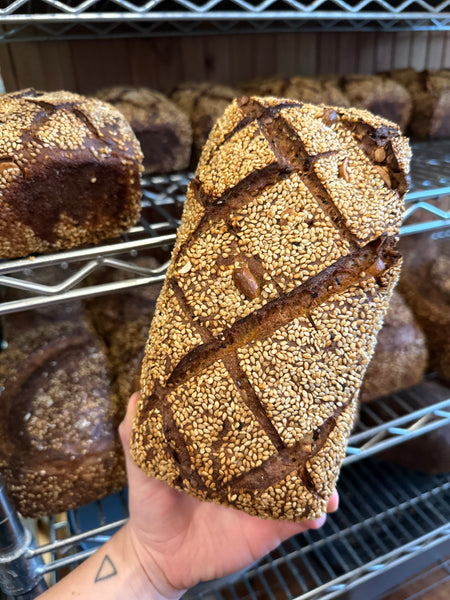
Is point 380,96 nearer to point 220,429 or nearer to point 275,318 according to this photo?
point 275,318

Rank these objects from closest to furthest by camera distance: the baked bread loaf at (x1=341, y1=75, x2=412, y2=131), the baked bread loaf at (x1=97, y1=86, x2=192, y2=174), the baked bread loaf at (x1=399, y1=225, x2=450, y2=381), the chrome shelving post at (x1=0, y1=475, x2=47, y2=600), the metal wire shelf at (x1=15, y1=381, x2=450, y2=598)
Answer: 1. the chrome shelving post at (x1=0, y1=475, x2=47, y2=600)
2. the metal wire shelf at (x1=15, y1=381, x2=450, y2=598)
3. the baked bread loaf at (x1=97, y1=86, x2=192, y2=174)
4. the baked bread loaf at (x1=399, y1=225, x2=450, y2=381)
5. the baked bread loaf at (x1=341, y1=75, x2=412, y2=131)

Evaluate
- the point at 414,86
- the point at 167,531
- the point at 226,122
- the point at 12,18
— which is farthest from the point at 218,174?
the point at 414,86

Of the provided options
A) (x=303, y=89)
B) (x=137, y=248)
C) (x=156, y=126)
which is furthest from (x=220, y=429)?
(x=303, y=89)

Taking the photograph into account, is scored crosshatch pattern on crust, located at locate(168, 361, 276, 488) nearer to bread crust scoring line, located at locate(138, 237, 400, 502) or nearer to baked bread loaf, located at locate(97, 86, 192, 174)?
bread crust scoring line, located at locate(138, 237, 400, 502)

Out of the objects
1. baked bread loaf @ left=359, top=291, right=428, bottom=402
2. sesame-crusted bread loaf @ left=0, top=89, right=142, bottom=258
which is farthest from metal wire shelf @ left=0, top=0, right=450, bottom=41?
baked bread loaf @ left=359, top=291, right=428, bottom=402

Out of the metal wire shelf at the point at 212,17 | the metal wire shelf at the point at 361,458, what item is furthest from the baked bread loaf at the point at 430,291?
the metal wire shelf at the point at 212,17
